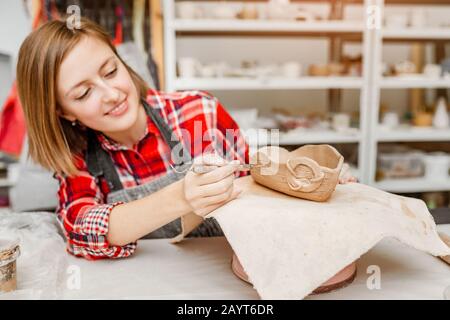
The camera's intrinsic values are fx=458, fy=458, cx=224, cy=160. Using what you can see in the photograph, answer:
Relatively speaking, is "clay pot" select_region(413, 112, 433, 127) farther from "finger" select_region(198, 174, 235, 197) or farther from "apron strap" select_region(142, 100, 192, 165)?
"finger" select_region(198, 174, 235, 197)

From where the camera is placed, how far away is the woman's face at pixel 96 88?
3.39 ft

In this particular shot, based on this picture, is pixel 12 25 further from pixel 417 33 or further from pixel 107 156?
pixel 417 33

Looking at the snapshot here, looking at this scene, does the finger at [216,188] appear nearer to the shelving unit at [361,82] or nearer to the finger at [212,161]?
the finger at [212,161]

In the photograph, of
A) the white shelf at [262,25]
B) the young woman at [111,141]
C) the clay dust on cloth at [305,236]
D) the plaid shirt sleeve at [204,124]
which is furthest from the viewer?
the white shelf at [262,25]

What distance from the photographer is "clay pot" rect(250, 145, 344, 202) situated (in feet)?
2.57

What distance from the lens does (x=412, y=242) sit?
2.52 feet

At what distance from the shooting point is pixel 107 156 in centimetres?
124

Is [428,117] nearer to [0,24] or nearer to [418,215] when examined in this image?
[418,215]

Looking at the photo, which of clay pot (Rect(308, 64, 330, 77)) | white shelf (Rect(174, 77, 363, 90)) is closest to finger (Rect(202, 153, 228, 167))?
white shelf (Rect(174, 77, 363, 90))

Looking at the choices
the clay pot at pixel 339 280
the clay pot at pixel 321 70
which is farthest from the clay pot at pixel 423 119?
the clay pot at pixel 339 280

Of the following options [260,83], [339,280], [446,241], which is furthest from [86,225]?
[260,83]

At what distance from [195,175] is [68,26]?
0.52 meters

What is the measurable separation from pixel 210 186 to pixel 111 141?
20.0 inches

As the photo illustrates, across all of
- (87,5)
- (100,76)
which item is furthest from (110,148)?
(87,5)
